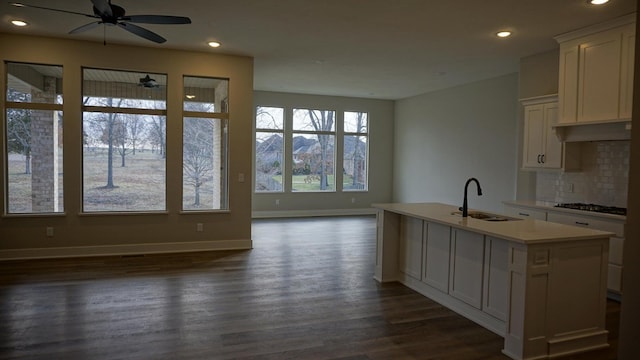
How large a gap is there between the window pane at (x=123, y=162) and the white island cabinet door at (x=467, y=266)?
14.0 ft

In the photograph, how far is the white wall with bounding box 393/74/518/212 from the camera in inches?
296

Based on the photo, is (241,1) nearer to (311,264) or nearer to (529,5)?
(529,5)

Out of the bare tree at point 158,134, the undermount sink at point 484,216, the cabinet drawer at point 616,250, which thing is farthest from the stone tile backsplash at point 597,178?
the bare tree at point 158,134

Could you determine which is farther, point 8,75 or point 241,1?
point 8,75

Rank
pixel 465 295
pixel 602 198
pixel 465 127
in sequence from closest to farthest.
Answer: pixel 465 295 → pixel 602 198 → pixel 465 127

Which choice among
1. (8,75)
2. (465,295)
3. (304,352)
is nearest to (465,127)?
(465,295)

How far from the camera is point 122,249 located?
5961mm

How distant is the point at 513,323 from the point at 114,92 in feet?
18.7

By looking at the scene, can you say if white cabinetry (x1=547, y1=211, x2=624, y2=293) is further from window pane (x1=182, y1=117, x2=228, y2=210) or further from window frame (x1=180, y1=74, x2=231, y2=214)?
window pane (x1=182, y1=117, x2=228, y2=210)

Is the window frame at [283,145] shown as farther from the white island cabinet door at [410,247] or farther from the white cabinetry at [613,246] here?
the white cabinetry at [613,246]

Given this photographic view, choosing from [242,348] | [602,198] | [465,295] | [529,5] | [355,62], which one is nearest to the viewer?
[242,348]

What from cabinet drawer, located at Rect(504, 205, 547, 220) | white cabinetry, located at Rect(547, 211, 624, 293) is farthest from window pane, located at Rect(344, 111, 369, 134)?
white cabinetry, located at Rect(547, 211, 624, 293)

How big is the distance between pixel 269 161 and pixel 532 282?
7648 millimetres

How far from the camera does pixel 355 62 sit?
6.75m
